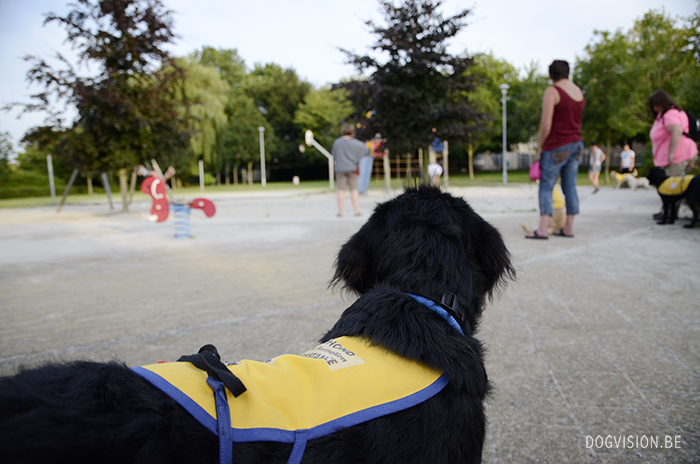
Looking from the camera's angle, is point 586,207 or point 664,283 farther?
point 586,207

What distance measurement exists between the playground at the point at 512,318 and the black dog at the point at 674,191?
18.1 inches

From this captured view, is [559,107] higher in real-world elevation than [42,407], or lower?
higher

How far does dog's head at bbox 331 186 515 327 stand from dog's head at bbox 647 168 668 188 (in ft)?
23.2

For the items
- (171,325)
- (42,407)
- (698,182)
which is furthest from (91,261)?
(698,182)

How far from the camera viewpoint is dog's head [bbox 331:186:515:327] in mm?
Answer: 1483

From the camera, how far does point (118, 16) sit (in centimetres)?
1069

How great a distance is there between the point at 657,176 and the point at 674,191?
0.50 meters

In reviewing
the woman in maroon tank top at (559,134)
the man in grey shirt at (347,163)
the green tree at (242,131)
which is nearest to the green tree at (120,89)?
the man in grey shirt at (347,163)

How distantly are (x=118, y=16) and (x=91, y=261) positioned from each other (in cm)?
791

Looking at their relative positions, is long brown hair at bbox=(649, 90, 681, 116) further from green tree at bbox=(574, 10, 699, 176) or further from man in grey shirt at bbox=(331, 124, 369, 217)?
green tree at bbox=(574, 10, 699, 176)

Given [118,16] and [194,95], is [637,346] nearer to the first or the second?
[118,16]

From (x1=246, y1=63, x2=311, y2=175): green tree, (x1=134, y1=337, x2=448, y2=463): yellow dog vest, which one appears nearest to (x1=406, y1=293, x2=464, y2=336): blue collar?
(x1=134, y1=337, x2=448, y2=463): yellow dog vest

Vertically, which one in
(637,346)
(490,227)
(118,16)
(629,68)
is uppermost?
(629,68)

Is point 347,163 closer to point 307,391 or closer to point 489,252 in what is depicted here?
point 489,252
